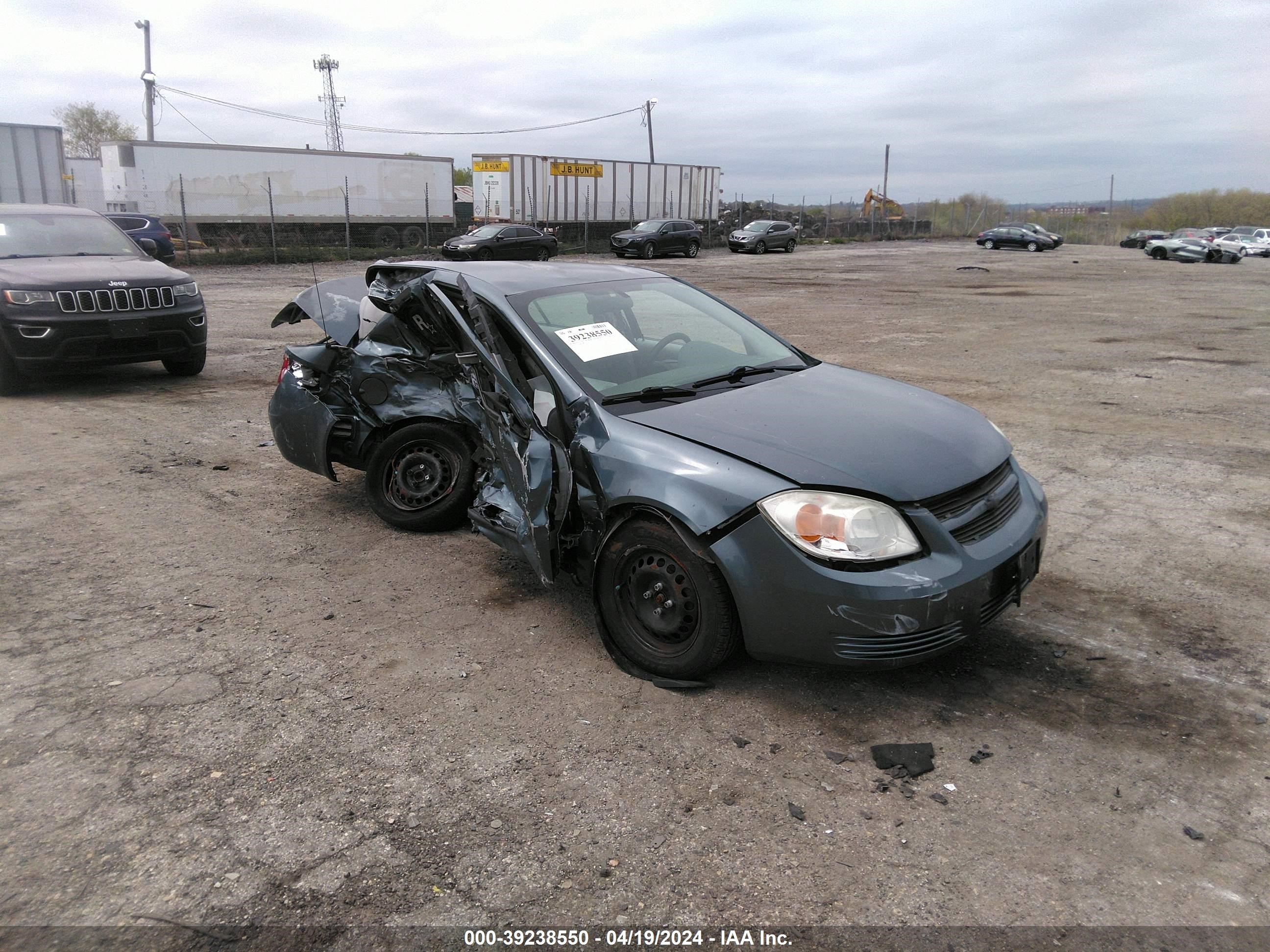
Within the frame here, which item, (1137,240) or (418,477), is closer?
(418,477)

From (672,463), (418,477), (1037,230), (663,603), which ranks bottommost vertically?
(663,603)

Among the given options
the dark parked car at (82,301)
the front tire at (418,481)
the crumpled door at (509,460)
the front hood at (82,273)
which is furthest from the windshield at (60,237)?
the crumpled door at (509,460)

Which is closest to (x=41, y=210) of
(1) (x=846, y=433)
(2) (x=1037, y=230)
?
(1) (x=846, y=433)

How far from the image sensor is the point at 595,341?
404 cm

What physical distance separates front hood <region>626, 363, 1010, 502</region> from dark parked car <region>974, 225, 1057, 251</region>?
45.1m

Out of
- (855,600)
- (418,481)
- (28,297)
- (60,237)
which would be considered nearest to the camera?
(855,600)

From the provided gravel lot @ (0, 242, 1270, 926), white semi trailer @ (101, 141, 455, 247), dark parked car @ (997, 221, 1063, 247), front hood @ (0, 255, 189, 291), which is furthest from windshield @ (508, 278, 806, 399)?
dark parked car @ (997, 221, 1063, 247)

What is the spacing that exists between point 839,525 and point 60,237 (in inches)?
373

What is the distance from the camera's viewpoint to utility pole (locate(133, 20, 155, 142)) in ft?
122

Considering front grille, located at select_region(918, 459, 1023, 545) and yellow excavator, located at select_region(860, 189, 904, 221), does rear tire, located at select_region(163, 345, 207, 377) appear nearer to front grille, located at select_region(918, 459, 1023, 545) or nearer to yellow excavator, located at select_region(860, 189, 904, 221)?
front grille, located at select_region(918, 459, 1023, 545)

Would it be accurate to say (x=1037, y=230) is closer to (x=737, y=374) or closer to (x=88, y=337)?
(x=88, y=337)

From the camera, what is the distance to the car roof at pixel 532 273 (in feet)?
14.1

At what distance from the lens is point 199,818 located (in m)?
2.67

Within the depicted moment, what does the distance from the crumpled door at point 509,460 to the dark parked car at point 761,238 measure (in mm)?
35649
